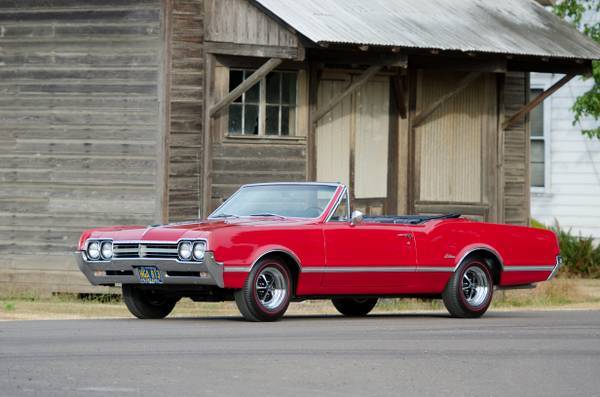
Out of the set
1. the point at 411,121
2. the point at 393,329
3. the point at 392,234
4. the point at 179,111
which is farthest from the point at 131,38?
the point at 393,329

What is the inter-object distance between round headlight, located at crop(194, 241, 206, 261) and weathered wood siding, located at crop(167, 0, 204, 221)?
22.7ft

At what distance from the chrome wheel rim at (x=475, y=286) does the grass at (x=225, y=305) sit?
120 inches

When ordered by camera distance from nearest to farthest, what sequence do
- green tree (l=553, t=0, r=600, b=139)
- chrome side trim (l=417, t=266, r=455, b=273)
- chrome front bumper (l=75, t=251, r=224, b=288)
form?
1. chrome front bumper (l=75, t=251, r=224, b=288)
2. chrome side trim (l=417, t=266, r=455, b=273)
3. green tree (l=553, t=0, r=600, b=139)

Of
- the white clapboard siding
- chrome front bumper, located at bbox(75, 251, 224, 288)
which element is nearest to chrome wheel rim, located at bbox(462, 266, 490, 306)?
chrome front bumper, located at bbox(75, 251, 224, 288)

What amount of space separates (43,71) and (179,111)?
2.27 m

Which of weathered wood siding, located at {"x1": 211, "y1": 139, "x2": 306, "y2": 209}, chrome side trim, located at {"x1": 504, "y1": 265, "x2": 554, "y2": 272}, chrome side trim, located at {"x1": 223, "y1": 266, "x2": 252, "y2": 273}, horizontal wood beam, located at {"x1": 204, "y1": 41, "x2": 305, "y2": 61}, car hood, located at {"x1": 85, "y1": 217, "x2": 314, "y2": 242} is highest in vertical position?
horizontal wood beam, located at {"x1": 204, "y1": 41, "x2": 305, "y2": 61}

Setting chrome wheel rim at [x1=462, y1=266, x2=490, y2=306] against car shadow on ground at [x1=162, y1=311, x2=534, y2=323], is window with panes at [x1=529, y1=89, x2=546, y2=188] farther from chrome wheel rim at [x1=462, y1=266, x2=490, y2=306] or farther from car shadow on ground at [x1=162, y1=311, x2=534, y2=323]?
chrome wheel rim at [x1=462, y1=266, x2=490, y2=306]

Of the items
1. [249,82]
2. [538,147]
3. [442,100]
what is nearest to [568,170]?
[538,147]

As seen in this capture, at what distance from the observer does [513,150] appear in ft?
80.7

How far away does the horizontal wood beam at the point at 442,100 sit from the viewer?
902 inches

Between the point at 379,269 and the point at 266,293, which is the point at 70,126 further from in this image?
the point at 266,293

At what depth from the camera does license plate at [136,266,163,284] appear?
43.6 feet

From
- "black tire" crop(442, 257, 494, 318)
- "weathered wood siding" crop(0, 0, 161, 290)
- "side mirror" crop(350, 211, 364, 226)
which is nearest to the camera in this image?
"side mirror" crop(350, 211, 364, 226)

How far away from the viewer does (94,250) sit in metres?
13.8
